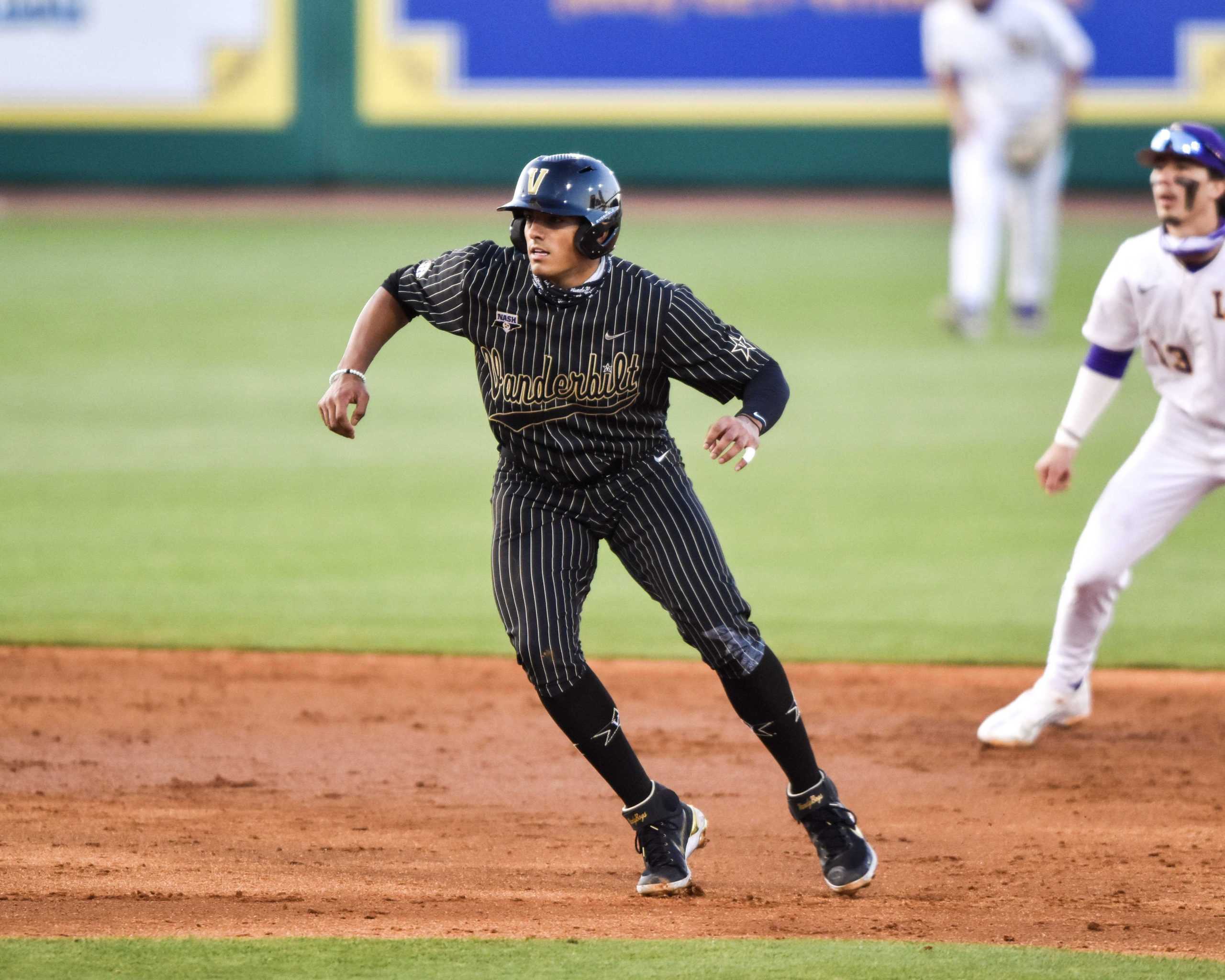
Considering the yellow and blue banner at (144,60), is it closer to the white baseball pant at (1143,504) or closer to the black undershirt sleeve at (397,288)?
the white baseball pant at (1143,504)

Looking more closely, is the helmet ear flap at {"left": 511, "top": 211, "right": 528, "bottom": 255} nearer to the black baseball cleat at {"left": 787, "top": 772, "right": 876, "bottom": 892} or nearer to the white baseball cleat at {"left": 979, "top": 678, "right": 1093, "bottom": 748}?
the black baseball cleat at {"left": 787, "top": 772, "right": 876, "bottom": 892}

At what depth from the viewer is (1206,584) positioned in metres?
7.62

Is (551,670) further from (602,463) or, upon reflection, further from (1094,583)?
(1094,583)

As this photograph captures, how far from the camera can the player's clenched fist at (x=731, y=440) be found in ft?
13.0

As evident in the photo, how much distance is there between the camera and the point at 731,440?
13.0 ft

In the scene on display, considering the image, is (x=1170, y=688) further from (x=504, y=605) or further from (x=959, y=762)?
(x=504, y=605)

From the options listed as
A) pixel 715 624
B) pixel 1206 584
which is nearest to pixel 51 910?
pixel 715 624

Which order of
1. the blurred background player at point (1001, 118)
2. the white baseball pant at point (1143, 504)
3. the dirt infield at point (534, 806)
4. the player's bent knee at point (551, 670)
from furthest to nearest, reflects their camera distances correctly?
the blurred background player at point (1001, 118) → the white baseball pant at point (1143, 504) → the player's bent knee at point (551, 670) → the dirt infield at point (534, 806)

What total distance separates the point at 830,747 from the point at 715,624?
65.5 inches

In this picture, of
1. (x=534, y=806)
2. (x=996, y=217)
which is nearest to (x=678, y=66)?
(x=996, y=217)

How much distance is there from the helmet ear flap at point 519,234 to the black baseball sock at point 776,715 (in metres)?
1.18

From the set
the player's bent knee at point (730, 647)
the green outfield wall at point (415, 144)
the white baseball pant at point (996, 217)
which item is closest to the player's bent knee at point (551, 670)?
the player's bent knee at point (730, 647)

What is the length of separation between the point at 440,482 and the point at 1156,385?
4970 millimetres

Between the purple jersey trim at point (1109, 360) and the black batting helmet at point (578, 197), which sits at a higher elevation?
the black batting helmet at point (578, 197)
